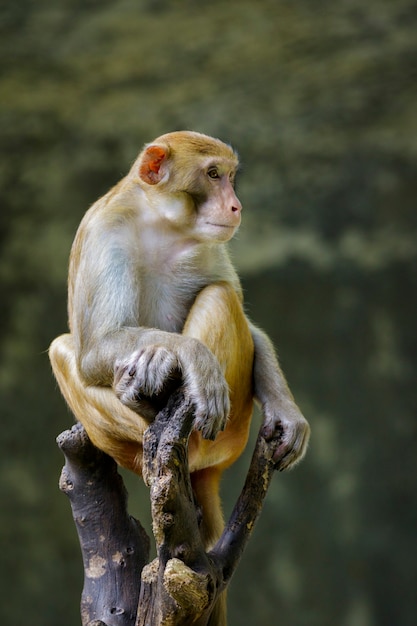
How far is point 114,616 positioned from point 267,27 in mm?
6293

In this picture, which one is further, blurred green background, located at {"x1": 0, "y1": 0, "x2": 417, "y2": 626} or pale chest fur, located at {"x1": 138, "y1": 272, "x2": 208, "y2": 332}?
blurred green background, located at {"x1": 0, "y1": 0, "x2": 417, "y2": 626}

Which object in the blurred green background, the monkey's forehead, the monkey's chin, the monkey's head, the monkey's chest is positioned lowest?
the blurred green background

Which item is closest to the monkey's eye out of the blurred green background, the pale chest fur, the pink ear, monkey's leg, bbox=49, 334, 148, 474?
the pink ear

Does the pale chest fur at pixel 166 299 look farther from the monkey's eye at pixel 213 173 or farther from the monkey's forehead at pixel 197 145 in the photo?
the monkey's forehead at pixel 197 145

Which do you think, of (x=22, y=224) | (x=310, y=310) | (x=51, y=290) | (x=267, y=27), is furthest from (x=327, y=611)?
(x=267, y=27)

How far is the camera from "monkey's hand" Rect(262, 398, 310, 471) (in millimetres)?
3844

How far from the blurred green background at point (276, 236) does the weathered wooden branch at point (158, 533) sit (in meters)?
3.78

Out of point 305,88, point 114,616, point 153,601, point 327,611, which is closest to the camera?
point 153,601

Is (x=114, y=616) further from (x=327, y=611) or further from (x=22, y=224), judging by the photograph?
(x=22, y=224)

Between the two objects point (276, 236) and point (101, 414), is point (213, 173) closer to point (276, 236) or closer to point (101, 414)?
point (101, 414)

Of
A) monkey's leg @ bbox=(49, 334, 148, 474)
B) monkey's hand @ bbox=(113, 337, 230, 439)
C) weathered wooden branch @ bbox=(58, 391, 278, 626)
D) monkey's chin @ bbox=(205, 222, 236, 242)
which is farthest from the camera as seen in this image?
monkey's chin @ bbox=(205, 222, 236, 242)

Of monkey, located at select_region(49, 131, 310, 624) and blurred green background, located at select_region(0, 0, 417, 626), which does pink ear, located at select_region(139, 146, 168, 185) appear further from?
blurred green background, located at select_region(0, 0, 417, 626)

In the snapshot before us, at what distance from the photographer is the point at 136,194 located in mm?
3969

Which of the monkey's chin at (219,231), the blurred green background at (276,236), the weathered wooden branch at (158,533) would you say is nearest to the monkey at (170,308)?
the monkey's chin at (219,231)
